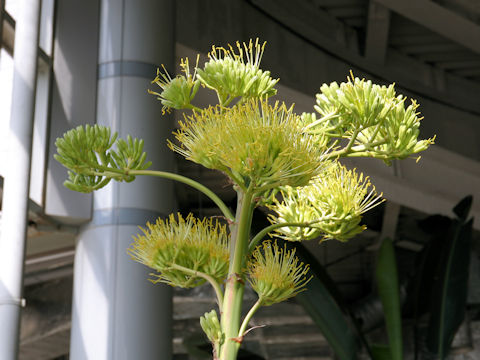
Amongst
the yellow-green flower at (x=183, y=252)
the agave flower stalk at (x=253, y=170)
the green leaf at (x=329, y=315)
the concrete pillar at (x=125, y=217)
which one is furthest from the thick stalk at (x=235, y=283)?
the green leaf at (x=329, y=315)

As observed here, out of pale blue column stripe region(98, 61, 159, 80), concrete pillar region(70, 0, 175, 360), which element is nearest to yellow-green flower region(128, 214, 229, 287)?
concrete pillar region(70, 0, 175, 360)

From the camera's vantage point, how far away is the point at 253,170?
170 centimetres

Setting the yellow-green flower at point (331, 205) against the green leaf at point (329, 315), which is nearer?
the yellow-green flower at point (331, 205)

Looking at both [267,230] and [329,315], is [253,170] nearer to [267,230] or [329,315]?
[267,230]

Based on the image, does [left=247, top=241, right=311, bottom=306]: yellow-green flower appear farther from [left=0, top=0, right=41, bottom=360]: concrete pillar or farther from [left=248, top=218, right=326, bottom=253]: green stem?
[left=0, top=0, right=41, bottom=360]: concrete pillar

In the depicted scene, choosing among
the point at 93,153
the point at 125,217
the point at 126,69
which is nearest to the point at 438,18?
the point at 126,69

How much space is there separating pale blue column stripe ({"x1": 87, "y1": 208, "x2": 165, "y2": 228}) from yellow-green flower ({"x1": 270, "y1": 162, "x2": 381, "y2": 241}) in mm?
2306

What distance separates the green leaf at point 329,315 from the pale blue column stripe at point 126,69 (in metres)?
1.55

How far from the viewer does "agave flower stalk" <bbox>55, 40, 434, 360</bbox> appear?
1.70 m

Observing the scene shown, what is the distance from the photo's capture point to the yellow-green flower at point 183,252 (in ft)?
6.06

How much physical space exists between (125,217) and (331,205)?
247 cm

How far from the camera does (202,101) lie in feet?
17.7

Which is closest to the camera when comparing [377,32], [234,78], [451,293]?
[234,78]

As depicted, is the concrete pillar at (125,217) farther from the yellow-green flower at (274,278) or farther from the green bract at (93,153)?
the yellow-green flower at (274,278)
